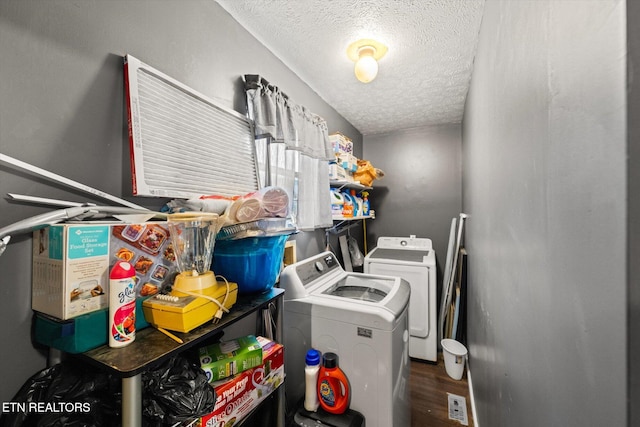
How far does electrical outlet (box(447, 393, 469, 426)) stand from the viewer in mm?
1830

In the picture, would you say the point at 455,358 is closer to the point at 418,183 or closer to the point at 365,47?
the point at 418,183

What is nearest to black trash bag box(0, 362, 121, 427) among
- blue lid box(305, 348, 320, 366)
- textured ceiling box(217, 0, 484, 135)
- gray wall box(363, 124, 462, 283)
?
blue lid box(305, 348, 320, 366)

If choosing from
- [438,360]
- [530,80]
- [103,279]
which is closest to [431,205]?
[438,360]

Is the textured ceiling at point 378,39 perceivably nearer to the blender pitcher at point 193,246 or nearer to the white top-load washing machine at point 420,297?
the blender pitcher at point 193,246

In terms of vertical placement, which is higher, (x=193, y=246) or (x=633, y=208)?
(x=633, y=208)

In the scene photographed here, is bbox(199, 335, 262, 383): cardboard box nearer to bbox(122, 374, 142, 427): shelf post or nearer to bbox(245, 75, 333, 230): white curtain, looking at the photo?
bbox(122, 374, 142, 427): shelf post

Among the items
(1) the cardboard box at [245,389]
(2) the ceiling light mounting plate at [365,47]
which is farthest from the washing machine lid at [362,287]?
(2) the ceiling light mounting plate at [365,47]

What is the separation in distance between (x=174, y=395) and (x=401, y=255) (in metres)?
2.58

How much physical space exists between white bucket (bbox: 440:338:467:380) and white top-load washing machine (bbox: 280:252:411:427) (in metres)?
0.95

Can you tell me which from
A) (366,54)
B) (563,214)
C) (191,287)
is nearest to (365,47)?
(366,54)

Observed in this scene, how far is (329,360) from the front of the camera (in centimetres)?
131

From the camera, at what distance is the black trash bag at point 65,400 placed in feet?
2.14

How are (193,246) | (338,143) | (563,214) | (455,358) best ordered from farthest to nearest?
(338,143), (455,358), (193,246), (563,214)

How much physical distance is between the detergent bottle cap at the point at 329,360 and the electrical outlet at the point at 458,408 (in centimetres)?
122
